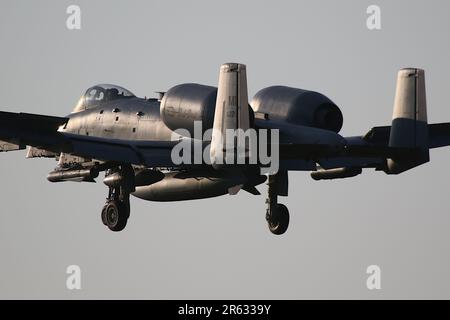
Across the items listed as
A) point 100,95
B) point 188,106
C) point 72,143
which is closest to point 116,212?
point 72,143

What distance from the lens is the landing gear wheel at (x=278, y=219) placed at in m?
59.7

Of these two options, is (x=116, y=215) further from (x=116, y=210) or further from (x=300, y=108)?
(x=300, y=108)

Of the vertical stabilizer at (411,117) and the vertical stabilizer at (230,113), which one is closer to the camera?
the vertical stabilizer at (230,113)

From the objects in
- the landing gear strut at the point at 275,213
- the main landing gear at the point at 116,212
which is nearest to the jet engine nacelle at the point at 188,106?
the main landing gear at the point at 116,212

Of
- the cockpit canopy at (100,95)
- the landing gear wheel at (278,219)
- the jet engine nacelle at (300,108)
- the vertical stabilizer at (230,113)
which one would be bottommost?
the landing gear wheel at (278,219)

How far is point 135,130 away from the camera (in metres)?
57.9

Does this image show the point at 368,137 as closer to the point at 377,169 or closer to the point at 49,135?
the point at 377,169

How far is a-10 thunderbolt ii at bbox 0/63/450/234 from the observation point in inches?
2012

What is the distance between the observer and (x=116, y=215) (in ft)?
189

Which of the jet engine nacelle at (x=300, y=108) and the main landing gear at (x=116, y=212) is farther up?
the jet engine nacelle at (x=300, y=108)

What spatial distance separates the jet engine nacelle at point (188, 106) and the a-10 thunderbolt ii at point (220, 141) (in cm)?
3

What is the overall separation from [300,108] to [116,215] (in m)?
7.47

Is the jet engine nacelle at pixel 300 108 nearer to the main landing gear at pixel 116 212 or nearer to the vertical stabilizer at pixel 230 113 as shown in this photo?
the vertical stabilizer at pixel 230 113

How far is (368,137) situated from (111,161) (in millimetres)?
8790
